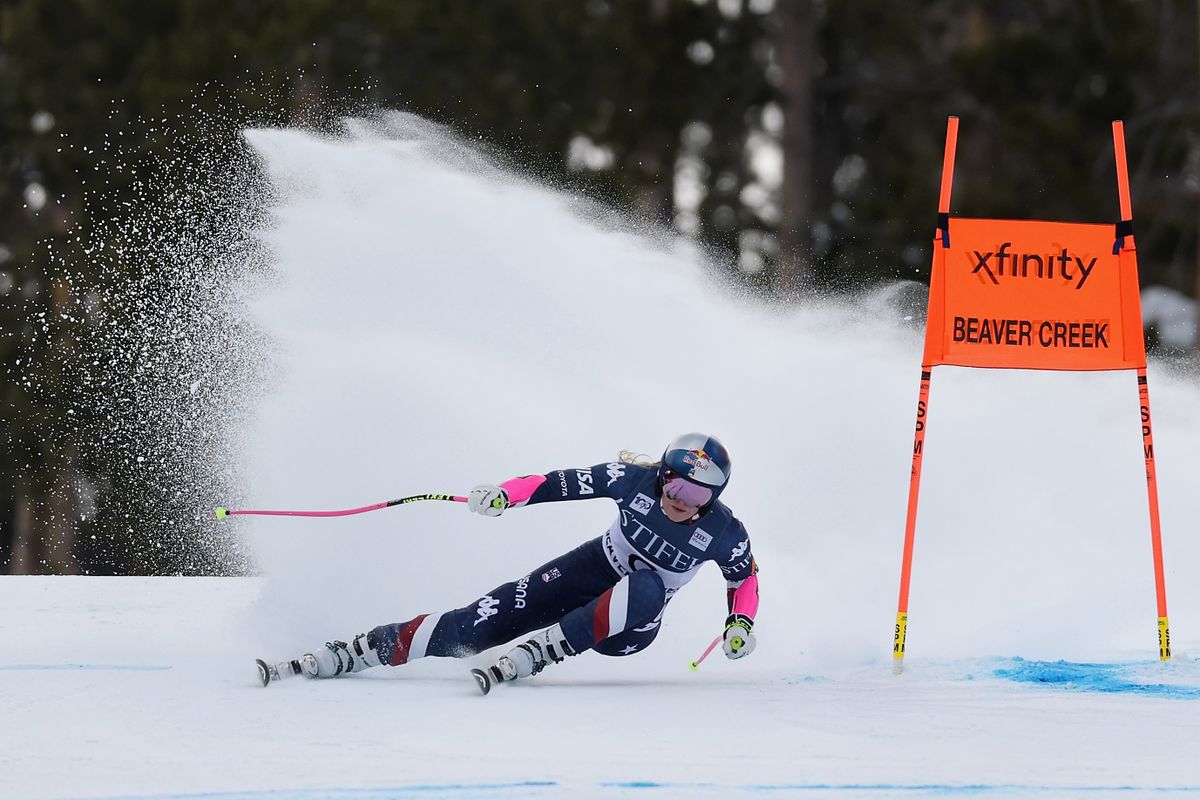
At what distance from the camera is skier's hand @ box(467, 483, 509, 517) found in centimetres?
618

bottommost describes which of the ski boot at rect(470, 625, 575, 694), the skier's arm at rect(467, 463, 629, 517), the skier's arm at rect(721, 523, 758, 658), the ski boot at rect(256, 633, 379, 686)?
the ski boot at rect(256, 633, 379, 686)

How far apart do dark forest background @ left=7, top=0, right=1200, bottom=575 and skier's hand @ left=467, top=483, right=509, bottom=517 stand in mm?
10615

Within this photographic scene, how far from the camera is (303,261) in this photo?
971cm

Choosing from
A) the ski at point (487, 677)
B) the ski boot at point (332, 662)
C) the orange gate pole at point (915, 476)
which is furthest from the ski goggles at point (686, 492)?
the ski boot at point (332, 662)

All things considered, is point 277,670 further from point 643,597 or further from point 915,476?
point 915,476

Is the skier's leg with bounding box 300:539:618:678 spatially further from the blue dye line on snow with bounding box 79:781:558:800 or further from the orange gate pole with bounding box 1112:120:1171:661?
the orange gate pole with bounding box 1112:120:1171:661

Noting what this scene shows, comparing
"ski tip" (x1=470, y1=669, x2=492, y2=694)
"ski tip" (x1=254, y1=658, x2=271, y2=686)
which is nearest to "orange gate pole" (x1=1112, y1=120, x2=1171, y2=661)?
"ski tip" (x1=470, y1=669, x2=492, y2=694)

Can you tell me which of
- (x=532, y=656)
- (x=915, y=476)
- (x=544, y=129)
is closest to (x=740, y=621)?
(x=532, y=656)

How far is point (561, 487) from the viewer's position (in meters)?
6.45

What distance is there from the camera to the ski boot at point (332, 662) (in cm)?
603

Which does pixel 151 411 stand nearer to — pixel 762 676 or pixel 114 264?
pixel 114 264

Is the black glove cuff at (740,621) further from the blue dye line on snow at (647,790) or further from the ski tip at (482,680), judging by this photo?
the blue dye line on snow at (647,790)

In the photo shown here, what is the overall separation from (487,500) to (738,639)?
3.56 ft

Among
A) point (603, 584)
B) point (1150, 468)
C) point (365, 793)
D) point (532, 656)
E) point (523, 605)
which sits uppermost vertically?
point (1150, 468)
